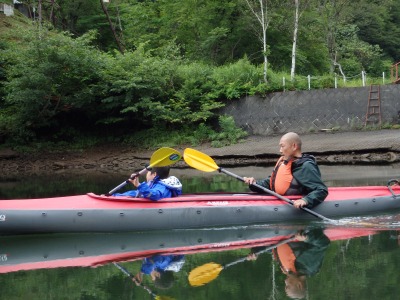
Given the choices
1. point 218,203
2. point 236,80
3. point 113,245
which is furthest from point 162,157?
point 236,80

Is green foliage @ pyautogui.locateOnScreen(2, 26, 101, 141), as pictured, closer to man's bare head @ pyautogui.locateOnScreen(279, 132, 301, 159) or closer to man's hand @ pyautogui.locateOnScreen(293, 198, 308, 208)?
man's bare head @ pyautogui.locateOnScreen(279, 132, 301, 159)

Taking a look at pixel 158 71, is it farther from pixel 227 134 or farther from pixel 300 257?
pixel 300 257

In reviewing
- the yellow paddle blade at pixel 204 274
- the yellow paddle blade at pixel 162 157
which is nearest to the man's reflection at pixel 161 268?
the yellow paddle blade at pixel 204 274

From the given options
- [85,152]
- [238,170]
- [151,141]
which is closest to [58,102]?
[85,152]

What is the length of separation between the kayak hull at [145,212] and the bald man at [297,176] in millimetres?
209

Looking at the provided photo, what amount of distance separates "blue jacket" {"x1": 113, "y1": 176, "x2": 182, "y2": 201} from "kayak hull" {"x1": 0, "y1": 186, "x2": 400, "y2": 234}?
0.09 meters

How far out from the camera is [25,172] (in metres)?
18.6

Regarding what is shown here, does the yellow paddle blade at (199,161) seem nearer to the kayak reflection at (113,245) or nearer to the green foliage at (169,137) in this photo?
the kayak reflection at (113,245)

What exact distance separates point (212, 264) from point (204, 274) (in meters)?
0.40

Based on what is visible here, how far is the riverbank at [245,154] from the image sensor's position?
17.3 meters

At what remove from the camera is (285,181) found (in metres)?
7.59

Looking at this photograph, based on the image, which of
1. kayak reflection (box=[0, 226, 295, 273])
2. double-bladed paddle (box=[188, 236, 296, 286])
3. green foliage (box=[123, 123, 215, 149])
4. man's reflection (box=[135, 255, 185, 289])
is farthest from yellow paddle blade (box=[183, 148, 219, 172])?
green foliage (box=[123, 123, 215, 149])

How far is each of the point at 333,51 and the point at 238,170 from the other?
51.2 feet

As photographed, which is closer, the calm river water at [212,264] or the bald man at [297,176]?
the calm river water at [212,264]
